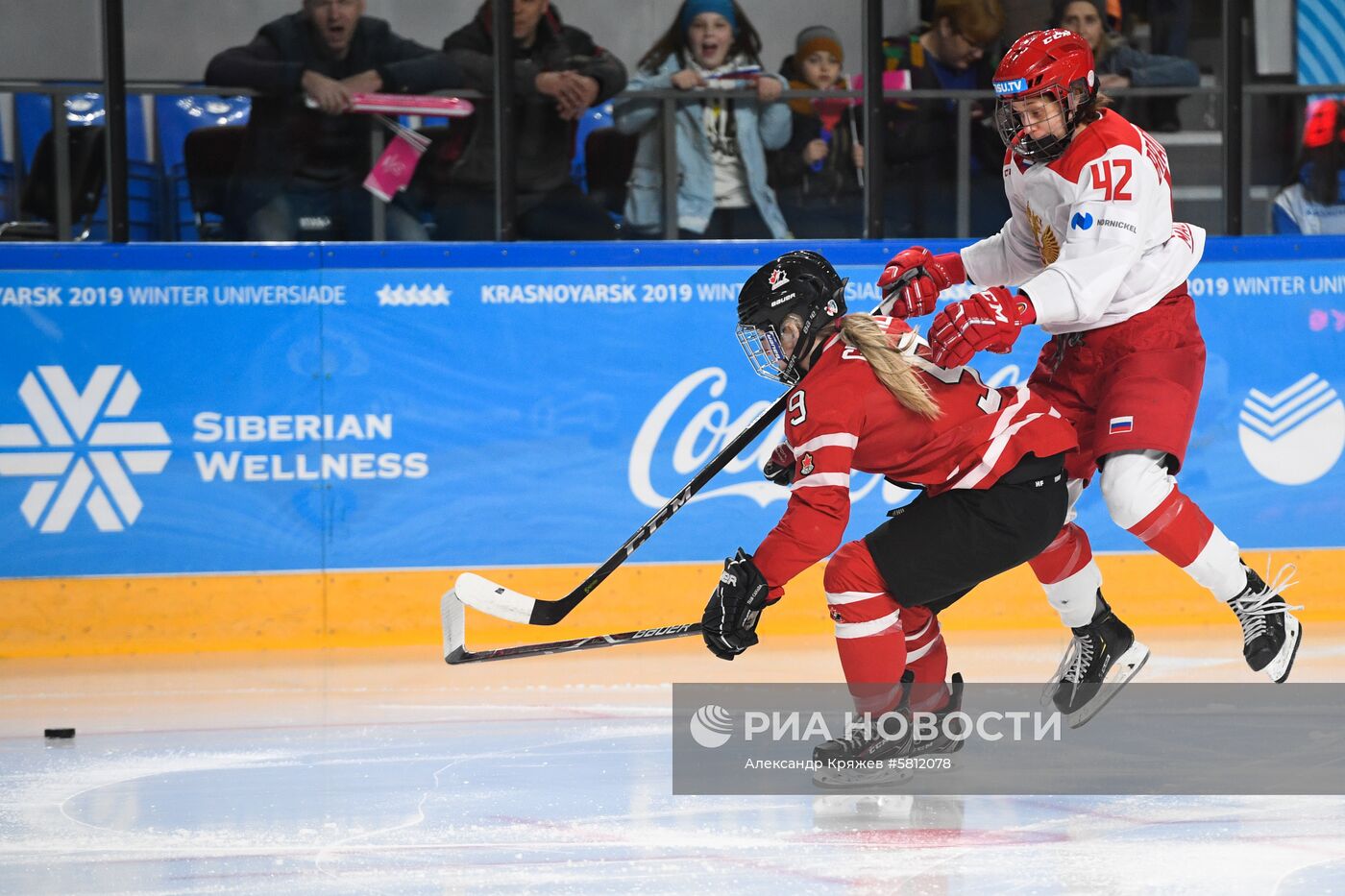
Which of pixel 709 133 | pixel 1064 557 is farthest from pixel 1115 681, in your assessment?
pixel 709 133

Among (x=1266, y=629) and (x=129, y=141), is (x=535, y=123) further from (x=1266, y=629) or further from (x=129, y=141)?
(x=1266, y=629)

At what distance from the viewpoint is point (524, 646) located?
3578mm

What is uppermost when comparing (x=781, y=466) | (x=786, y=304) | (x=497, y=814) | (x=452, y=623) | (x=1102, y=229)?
(x=1102, y=229)

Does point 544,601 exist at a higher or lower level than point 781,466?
lower

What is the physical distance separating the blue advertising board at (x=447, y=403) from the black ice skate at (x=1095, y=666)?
1631 mm

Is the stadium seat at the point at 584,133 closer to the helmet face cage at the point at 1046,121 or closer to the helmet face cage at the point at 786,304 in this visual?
the helmet face cage at the point at 1046,121

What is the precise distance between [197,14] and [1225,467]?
12.1ft

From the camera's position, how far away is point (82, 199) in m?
5.39

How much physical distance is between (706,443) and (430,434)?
0.88 metres

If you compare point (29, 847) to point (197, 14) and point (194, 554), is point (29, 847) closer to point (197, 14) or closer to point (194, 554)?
point (194, 554)

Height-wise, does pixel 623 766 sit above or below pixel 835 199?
below

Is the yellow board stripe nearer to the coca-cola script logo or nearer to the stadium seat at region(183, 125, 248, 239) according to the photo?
the coca-cola script logo

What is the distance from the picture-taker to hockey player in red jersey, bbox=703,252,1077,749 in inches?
128

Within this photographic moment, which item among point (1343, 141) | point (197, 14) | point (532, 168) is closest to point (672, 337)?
point (532, 168)
